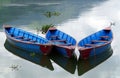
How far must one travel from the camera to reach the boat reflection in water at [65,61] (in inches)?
797

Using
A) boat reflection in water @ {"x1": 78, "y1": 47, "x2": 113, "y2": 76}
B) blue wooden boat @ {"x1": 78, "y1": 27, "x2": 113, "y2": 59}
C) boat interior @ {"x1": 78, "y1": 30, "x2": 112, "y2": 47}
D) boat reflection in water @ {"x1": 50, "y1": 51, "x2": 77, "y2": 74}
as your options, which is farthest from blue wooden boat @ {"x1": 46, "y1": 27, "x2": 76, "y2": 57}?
boat reflection in water @ {"x1": 78, "y1": 47, "x2": 113, "y2": 76}

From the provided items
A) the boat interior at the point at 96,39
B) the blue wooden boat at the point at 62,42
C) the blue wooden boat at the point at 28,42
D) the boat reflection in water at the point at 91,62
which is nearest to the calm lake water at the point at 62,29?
the boat reflection in water at the point at 91,62

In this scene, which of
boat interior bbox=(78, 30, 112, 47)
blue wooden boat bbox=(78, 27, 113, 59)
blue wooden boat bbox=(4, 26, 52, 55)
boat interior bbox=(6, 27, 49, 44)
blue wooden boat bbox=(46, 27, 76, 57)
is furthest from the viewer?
boat interior bbox=(6, 27, 49, 44)

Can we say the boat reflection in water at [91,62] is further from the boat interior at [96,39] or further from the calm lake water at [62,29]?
the boat interior at [96,39]

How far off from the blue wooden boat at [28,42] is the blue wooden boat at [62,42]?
66 cm

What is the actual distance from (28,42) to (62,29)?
7998 millimetres

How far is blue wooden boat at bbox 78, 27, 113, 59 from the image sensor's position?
2072 cm

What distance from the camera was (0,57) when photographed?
21.4m

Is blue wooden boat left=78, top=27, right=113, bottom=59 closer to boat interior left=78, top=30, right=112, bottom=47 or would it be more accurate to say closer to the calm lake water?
boat interior left=78, top=30, right=112, bottom=47

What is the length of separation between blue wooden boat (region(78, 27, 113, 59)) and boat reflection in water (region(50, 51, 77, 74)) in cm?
66

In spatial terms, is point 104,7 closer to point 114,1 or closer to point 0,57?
point 114,1

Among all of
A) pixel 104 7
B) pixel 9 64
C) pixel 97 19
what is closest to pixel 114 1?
pixel 104 7

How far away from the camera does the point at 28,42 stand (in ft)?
71.8

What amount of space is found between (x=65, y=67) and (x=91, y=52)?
194cm
